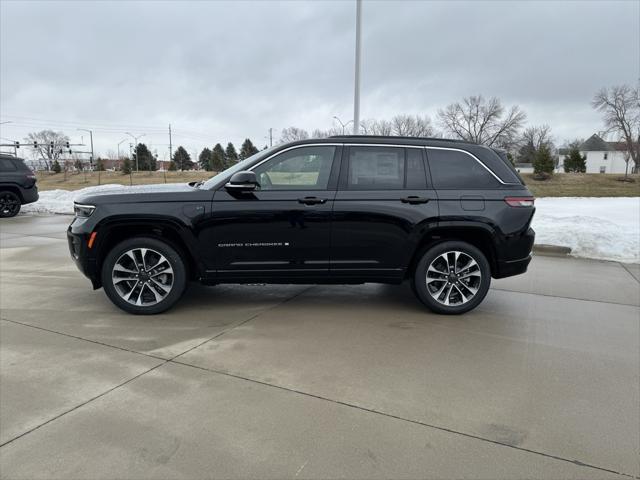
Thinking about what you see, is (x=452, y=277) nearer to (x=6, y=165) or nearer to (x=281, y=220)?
(x=281, y=220)

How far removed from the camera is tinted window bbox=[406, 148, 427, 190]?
15.5 ft

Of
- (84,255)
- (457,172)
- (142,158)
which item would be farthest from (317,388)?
(142,158)

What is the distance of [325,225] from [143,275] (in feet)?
6.47

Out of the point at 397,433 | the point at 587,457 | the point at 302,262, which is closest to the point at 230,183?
the point at 302,262

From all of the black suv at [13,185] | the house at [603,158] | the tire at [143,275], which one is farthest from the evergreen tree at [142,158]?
the tire at [143,275]

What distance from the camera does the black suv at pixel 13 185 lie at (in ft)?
45.4

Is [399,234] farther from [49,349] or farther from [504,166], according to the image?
[49,349]

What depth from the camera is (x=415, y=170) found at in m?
4.76

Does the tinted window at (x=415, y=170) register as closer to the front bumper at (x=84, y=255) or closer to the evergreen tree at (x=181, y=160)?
the front bumper at (x=84, y=255)

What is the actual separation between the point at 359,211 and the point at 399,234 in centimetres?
49

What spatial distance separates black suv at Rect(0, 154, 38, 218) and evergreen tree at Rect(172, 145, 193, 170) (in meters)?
81.2

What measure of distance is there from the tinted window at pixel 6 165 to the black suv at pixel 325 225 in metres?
11.6

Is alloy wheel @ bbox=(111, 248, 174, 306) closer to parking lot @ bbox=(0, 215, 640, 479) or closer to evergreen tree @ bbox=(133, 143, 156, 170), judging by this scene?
parking lot @ bbox=(0, 215, 640, 479)

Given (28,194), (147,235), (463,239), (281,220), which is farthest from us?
(28,194)
